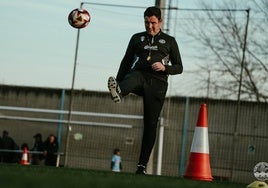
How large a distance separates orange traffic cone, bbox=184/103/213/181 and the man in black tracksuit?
0.84 m

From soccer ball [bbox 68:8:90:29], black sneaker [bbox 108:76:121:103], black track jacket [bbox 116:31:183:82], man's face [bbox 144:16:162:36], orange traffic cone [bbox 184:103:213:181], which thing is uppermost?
soccer ball [bbox 68:8:90:29]

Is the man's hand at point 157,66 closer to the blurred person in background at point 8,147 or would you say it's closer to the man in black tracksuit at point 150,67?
the man in black tracksuit at point 150,67

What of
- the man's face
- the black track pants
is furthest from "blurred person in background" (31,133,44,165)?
the man's face

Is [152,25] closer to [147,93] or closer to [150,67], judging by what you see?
[150,67]

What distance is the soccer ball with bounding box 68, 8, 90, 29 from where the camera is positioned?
14584 mm

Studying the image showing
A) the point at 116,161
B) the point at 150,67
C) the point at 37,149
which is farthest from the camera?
the point at 37,149

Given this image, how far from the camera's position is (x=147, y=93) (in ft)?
32.0

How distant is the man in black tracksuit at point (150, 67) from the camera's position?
9.68 metres

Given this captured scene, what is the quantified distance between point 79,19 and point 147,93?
5.14 metres

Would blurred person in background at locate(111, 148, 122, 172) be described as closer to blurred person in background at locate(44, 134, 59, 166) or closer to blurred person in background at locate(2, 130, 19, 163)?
blurred person in background at locate(44, 134, 59, 166)

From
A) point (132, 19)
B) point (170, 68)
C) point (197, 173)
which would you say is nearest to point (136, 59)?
point (170, 68)

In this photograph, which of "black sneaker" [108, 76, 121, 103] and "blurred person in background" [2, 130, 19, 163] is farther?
"blurred person in background" [2, 130, 19, 163]

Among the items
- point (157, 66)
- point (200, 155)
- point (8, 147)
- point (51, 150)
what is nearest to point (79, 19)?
point (200, 155)

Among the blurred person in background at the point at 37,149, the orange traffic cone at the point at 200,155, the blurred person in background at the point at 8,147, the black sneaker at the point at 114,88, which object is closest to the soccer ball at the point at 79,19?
the orange traffic cone at the point at 200,155
